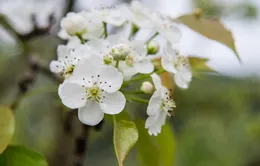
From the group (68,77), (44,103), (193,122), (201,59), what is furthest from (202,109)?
(68,77)

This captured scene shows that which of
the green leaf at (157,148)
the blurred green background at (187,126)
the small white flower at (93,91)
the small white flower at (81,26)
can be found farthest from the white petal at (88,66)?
the blurred green background at (187,126)

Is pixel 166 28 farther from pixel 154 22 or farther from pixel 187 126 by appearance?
pixel 187 126

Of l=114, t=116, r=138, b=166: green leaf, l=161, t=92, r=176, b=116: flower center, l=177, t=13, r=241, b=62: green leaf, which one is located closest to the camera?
l=114, t=116, r=138, b=166: green leaf

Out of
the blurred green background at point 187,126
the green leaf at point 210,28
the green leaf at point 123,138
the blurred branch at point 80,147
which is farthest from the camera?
the blurred green background at point 187,126

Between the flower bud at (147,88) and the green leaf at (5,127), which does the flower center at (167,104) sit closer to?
the flower bud at (147,88)

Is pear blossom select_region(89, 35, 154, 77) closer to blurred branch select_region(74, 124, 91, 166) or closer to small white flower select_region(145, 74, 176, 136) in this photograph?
small white flower select_region(145, 74, 176, 136)

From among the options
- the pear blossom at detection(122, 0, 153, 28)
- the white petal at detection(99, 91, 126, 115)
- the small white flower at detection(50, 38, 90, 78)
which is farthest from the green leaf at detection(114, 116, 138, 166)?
the pear blossom at detection(122, 0, 153, 28)
